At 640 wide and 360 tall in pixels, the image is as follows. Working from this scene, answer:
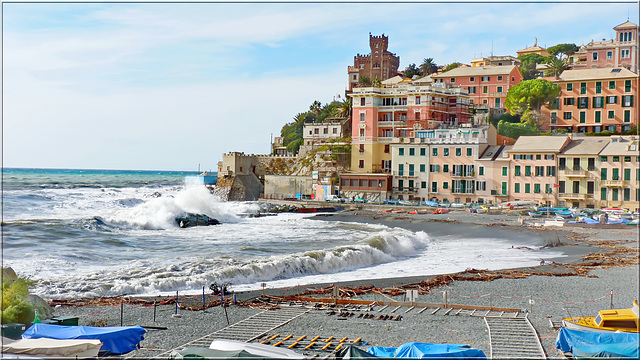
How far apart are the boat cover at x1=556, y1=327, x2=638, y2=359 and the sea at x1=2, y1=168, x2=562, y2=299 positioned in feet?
39.0

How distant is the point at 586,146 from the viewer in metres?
52.0

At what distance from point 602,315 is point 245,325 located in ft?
29.0

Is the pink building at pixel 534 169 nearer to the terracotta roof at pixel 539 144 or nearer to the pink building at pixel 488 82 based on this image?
the terracotta roof at pixel 539 144

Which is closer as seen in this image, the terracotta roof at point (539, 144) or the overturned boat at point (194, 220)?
the overturned boat at point (194, 220)

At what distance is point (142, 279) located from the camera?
23.0m

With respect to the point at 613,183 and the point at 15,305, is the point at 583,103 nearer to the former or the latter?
the point at 613,183

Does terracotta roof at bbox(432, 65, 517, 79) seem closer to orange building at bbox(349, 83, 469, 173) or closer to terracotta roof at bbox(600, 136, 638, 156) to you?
orange building at bbox(349, 83, 469, 173)

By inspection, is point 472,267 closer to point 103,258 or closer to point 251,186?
point 103,258

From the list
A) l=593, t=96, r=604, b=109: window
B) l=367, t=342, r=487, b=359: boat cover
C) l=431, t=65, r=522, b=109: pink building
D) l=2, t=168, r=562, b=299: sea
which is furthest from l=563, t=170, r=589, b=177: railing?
l=367, t=342, r=487, b=359: boat cover

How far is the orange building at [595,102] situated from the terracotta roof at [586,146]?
10.3 meters

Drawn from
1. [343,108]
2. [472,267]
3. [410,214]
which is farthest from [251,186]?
[472,267]

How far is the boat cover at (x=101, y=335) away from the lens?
1327 cm

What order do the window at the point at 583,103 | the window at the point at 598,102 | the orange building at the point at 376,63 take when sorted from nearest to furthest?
1. the window at the point at 598,102
2. the window at the point at 583,103
3. the orange building at the point at 376,63

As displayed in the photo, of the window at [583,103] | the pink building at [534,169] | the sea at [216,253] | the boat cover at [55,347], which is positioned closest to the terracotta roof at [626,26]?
the window at [583,103]
